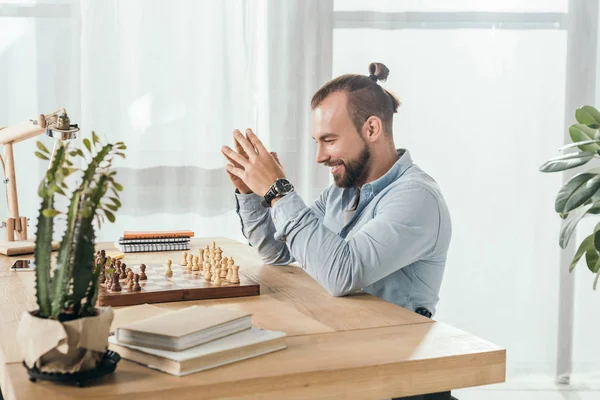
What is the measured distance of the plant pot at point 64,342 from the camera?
1007 mm

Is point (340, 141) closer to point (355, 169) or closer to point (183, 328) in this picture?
point (355, 169)

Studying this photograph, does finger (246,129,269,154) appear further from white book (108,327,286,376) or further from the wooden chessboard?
white book (108,327,286,376)

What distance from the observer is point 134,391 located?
3.34 ft

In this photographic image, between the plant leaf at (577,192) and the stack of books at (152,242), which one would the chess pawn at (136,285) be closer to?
the stack of books at (152,242)

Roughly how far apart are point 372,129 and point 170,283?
28.4 inches

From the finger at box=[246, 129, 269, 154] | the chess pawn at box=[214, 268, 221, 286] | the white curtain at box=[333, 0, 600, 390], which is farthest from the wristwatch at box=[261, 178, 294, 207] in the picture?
the white curtain at box=[333, 0, 600, 390]

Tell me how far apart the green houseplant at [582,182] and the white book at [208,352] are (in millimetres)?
1587

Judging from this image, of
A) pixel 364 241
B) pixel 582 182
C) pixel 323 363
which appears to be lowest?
pixel 323 363

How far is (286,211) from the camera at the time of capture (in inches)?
69.1

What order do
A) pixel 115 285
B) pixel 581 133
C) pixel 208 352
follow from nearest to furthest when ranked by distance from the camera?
pixel 208 352, pixel 115 285, pixel 581 133

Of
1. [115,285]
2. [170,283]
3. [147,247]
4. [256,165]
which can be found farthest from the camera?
[147,247]

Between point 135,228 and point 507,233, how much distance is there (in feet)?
5.86

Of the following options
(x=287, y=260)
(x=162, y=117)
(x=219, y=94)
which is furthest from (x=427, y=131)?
(x=287, y=260)

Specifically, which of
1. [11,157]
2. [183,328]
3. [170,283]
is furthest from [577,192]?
[11,157]
